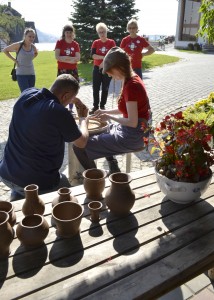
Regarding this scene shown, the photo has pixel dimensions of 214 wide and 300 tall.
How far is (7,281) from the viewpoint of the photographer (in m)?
1.29

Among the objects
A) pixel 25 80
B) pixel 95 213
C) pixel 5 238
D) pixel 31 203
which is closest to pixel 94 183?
pixel 95 213

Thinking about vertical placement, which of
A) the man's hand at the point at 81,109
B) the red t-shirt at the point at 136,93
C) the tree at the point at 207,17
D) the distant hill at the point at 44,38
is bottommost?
the distant hill at the point at 44,38

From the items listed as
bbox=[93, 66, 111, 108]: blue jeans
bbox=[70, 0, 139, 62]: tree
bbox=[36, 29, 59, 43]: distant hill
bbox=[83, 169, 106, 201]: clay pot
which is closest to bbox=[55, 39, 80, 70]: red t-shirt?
bbox=[93, 66, 111, 108]: blue jeans

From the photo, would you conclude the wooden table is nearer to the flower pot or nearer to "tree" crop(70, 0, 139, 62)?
the flower pot

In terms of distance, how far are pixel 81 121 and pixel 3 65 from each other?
1541 centimetres

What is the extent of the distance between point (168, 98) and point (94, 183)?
24.0ft

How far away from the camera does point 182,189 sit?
5.86 feet

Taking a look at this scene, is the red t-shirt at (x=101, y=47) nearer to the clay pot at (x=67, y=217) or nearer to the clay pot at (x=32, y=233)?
the clay pot at (x=67, y=217)

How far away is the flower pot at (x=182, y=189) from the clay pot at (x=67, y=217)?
561 mm

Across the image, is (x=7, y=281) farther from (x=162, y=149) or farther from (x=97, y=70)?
(x=97, y=70)

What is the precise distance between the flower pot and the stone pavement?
0.83m

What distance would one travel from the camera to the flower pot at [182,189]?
69.7 inches

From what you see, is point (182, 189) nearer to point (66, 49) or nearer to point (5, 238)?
point (5, 238)

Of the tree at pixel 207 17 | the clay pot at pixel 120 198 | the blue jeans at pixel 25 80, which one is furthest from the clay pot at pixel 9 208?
the blue jeans at pixel 25 80
